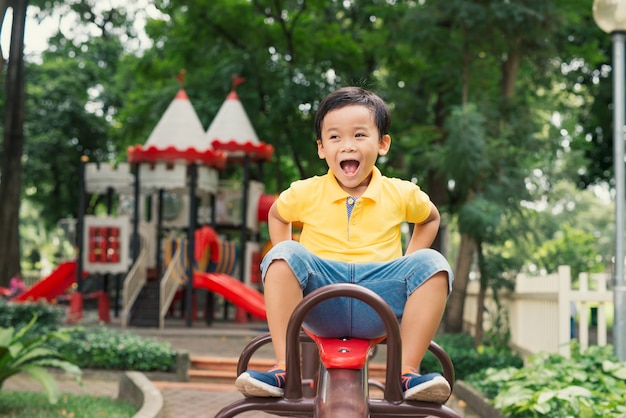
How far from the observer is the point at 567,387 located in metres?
5.40

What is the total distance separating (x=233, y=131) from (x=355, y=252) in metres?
14.7

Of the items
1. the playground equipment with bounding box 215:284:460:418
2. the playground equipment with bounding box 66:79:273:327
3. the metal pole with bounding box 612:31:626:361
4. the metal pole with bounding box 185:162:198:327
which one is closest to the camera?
the playground equipment with bounding box 215:284:460:418

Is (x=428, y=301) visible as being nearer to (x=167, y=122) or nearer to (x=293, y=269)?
(x=293, y=269)

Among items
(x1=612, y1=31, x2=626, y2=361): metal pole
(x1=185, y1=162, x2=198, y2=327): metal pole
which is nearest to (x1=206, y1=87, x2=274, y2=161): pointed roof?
(x1=185, y1=162, x2=198, y2=327): metal pole

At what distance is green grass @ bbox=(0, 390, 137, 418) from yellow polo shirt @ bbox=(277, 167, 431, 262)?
484 cm

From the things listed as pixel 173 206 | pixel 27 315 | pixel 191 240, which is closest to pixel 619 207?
pixel 27 315

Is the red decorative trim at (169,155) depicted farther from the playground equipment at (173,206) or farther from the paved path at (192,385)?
the paved path at (192,385)

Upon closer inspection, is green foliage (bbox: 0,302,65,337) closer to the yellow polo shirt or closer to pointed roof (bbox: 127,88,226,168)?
pointed roof (bbox: 127,88,226,168)

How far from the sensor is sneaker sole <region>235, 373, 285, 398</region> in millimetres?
2100

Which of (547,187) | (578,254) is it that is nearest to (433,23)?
(547,187)

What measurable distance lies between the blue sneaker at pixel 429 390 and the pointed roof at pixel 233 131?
14864 millimetres

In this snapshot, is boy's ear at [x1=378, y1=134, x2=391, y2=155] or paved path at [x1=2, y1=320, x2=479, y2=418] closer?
boy's ear at [x1=378, y1=134, x2=391, y2=155]

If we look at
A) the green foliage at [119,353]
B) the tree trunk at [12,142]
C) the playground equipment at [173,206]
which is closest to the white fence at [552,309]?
the green foliage at [119,353]

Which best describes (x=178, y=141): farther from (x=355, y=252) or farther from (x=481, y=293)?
(x=355, y=252)
